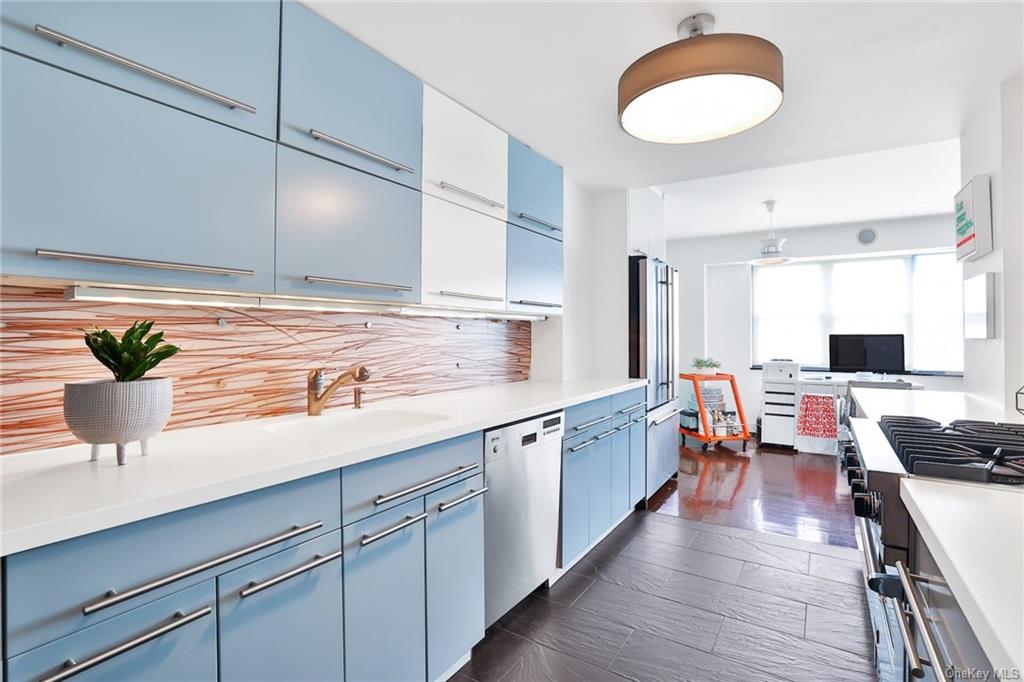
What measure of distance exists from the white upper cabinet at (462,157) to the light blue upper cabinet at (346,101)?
0.07 m

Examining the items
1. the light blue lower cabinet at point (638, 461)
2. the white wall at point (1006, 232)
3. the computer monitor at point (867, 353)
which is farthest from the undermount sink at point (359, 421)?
the computer monitor at point (867, 353)

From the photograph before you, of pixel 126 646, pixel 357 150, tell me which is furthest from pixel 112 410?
pixel 357 150

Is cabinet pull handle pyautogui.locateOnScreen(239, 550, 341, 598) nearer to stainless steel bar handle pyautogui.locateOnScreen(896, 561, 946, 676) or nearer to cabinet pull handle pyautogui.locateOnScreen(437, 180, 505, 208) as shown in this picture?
stainless steel bar handle pyautogui.locateOnScreen(896, 561, 946, 676)

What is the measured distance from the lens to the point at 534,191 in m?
2.78

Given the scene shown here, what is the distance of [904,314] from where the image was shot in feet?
18.6

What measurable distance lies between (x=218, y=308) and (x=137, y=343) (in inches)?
Result: 21.1

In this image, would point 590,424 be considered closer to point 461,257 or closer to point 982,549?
point 461,257

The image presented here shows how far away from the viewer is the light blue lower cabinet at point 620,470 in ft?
9.59

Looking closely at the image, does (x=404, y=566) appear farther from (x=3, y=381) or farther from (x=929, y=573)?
(x=929, y=573)

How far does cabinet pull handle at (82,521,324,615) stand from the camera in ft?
2.81

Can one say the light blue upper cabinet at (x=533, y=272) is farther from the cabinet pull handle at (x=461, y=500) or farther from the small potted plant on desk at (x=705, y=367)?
the small potted plant on desk at (x=705, y=367)

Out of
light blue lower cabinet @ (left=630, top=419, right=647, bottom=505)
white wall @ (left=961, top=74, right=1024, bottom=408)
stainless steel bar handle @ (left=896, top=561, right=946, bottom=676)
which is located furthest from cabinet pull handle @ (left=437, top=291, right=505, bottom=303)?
Result: white wall @ (left=961, top=74, right=1024, bottom=408)

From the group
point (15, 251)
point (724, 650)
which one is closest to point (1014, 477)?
point (724, 650)

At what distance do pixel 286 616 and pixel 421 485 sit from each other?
50 cm
